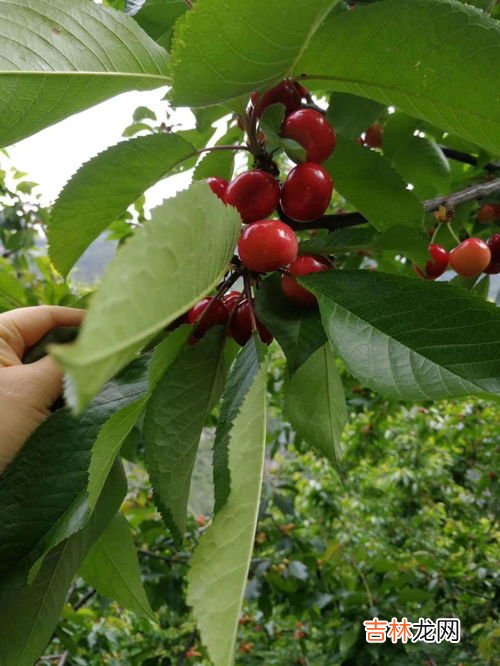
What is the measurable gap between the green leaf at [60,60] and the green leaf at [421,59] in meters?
0.15

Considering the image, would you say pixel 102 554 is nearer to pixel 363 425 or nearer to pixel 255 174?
pixel 255 174

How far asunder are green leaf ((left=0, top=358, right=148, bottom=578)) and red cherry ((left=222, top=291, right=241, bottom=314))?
11 centimetres

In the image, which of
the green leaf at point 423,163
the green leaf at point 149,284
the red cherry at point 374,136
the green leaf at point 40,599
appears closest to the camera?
the green leaf at point 149,284

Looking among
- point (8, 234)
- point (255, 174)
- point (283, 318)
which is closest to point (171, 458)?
point (283, 318)

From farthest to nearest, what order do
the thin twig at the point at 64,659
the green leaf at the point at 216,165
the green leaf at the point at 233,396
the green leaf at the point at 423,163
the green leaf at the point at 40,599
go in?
the thin twig at the point at 64,659 < the green leaf at the point at 423,163 < the green leaf at the point at 216,165 < the green leaf at the point at 40,599 < the green leaf at the point at 233,396

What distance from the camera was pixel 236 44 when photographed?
0.39 metres

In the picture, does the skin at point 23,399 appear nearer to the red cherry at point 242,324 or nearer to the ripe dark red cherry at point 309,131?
the red cherry at point 242,324

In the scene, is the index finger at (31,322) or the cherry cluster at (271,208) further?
the index finger at (31,322)

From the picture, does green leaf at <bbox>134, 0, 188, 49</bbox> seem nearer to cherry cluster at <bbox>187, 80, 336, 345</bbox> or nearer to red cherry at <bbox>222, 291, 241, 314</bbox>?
cherry cluster at <bbox>187, 80, 336, 345</bbox>

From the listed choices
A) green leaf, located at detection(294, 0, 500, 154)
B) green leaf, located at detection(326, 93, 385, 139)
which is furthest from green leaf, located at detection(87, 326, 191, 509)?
green leaf, located at detection(326, 93, 385, 139)

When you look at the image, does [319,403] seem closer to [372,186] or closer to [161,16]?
[372,186]

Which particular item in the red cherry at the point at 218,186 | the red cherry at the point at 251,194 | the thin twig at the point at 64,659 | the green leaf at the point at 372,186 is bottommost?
the thin twig at the point at 64,659

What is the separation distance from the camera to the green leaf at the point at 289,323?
49 centimetres

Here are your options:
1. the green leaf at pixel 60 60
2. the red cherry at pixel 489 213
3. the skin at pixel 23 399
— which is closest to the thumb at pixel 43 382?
the skin at pixel 23 399
